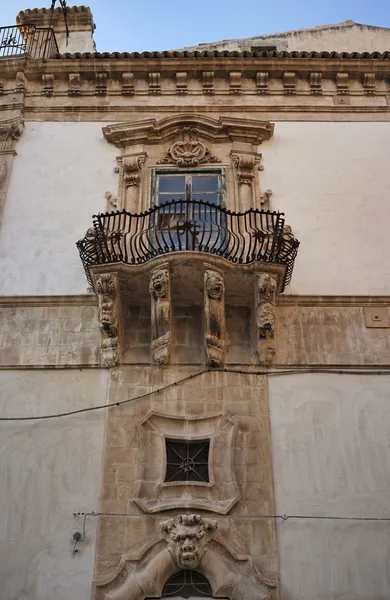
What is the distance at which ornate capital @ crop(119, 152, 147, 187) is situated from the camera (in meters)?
9.73

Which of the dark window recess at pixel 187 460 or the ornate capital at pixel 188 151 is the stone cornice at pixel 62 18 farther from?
the dark window recess at pixel 187 460

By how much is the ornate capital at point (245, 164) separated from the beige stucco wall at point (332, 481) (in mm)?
3068

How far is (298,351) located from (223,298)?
3.61ft

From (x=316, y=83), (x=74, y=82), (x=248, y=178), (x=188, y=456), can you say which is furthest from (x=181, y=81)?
(x=188, y=456)

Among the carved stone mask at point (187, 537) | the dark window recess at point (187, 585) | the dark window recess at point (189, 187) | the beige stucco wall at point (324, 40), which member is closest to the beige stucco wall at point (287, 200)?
the dark window recess at point (189, 187)

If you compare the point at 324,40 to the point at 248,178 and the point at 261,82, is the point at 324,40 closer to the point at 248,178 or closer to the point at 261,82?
the point at 261,82

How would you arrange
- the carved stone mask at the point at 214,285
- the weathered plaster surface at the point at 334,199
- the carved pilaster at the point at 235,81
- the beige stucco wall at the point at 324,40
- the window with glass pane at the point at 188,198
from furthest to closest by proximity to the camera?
the beige stucco wall at the point at 324,40 → the carved pilaster at the point at 235,81 → the window with glass pane at the point at 188,198 → the weathered plaster surface at the point at 334,199 → the carved stone mask at the point at 214,285

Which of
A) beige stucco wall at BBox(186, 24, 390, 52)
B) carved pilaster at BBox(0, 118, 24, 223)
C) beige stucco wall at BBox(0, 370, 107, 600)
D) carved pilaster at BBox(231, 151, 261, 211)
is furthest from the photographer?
beige stucco wall at BBox(186, 24, 390, 52)

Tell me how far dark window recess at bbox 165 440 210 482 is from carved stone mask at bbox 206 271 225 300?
5.40 ft

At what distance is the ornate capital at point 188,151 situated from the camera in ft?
32.6

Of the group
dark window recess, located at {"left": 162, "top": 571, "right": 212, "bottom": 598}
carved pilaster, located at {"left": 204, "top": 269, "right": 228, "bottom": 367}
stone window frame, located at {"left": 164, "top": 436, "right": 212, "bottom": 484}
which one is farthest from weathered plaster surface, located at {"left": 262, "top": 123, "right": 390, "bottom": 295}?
dark window recess, located at {"left": 162, "top": 571, "right": 212, "bottom": 598}

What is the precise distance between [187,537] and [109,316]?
2.62 meters

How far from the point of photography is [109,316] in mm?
8086

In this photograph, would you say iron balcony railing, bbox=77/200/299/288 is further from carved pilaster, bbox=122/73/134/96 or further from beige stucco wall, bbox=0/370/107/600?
carved pilaster, bbox=122/73/134/96
